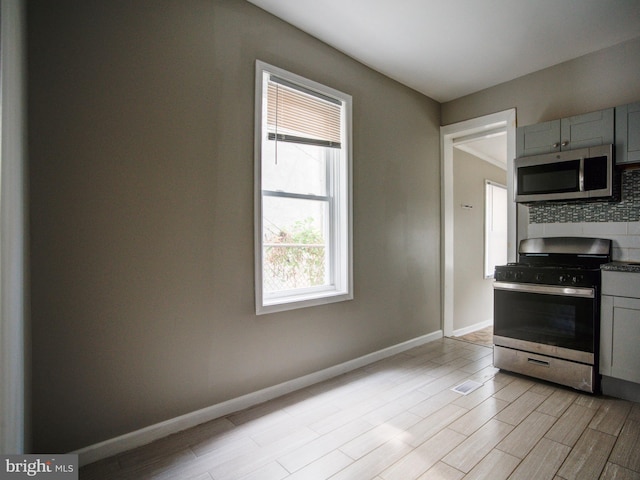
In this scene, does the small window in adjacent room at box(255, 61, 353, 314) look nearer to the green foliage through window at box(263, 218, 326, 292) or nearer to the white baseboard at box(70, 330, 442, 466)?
the green foliage through window at box(263, 218, 326, 292)

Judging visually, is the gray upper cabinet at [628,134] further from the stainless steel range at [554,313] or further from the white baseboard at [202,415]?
the white baseboard at [202,415]

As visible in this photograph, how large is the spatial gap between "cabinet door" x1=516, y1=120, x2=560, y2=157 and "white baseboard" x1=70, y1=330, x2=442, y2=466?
2.33 m

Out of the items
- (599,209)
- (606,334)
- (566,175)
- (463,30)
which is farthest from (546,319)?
(463,30)

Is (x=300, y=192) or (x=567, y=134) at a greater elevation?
(x=567, y=134)

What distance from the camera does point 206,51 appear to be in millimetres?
2098

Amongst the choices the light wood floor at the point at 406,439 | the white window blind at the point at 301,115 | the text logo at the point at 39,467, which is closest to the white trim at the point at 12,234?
the text logo at the point at 39,467

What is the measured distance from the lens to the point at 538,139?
297cm

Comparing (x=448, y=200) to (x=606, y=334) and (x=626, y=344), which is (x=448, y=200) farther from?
(x=626, y=344)

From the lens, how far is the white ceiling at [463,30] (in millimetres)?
2312

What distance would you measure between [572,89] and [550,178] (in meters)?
0.92

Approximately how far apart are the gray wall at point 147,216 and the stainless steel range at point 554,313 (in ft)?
5.03

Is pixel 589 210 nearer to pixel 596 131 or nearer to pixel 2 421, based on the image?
pixel 596 131

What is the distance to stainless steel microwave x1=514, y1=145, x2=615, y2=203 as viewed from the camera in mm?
2557

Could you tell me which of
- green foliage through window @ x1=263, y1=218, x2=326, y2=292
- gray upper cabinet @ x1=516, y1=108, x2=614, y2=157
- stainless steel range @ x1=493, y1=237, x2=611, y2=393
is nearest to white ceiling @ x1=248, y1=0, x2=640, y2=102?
gray upper cabinet @ x1=516, y1=108, x2=614, y2=157
